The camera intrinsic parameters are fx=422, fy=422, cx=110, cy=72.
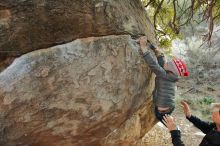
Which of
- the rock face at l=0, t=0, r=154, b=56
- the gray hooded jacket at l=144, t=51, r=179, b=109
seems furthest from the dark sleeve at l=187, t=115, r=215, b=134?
the rock face at l=0, t=0, r=154, b=56

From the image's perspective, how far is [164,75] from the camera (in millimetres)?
5773

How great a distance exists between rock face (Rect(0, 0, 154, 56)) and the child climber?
19.1 inches

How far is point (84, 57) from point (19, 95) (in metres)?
0.95

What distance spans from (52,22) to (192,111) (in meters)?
7.87

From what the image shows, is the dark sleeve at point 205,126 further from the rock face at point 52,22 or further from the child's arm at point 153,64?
the rock face at point 52,22

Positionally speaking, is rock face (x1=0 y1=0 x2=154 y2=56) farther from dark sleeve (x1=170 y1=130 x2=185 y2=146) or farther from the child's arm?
dark sleeve (x1=170 y1=130 x2=185 y2=146)

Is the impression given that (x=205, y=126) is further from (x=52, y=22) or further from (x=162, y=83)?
(x=52, y=22)

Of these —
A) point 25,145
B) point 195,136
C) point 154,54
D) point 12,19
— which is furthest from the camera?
point 195,136

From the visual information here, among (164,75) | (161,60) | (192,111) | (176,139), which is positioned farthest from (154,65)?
(192,111)

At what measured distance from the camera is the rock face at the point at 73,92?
5.14 metres

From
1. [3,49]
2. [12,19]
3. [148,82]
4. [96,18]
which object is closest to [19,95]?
[3,49]

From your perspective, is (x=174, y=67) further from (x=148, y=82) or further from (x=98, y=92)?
(x=98, y=92)

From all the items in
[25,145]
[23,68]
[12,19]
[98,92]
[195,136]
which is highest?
[12,19]

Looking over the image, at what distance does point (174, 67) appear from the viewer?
5.79m
